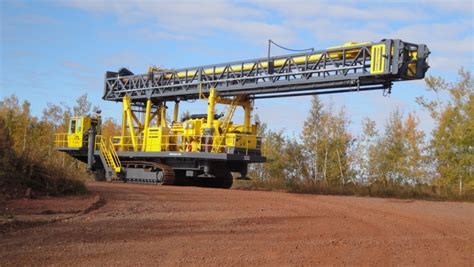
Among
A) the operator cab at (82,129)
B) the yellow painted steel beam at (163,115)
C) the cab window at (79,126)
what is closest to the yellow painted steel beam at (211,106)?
the yellow painted steel beam at (163,115)

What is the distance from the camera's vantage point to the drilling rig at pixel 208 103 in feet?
64.9

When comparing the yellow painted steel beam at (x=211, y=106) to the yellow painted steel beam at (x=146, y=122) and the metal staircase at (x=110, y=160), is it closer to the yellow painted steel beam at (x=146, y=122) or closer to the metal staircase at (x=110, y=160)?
the yellow painted steel beam at (x=146, y=122)

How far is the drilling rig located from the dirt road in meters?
6.42

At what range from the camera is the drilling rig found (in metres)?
19.8

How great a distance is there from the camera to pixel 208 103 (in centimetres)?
2512

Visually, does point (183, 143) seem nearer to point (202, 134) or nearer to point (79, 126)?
point (202, 134)

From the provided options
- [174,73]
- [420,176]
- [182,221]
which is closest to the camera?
[182,221]

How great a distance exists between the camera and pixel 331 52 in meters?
21.0

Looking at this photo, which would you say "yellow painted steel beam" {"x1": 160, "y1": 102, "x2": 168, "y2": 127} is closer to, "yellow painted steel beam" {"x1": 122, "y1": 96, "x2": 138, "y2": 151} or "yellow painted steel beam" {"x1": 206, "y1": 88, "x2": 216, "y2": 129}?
"yellow painted steel beam" {"x1": 122, "y1": 96, "x2": 138, "y2": 151}

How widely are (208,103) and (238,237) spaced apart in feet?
51.0

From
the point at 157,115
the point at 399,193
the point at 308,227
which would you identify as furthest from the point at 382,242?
the point at 157,115

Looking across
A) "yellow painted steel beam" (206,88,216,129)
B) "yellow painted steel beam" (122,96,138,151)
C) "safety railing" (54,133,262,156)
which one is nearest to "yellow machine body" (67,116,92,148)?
"safety railing" (54,133,262,156)

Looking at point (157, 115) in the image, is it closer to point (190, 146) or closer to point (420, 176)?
point (190, 146)

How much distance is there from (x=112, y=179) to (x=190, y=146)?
17.4ft
